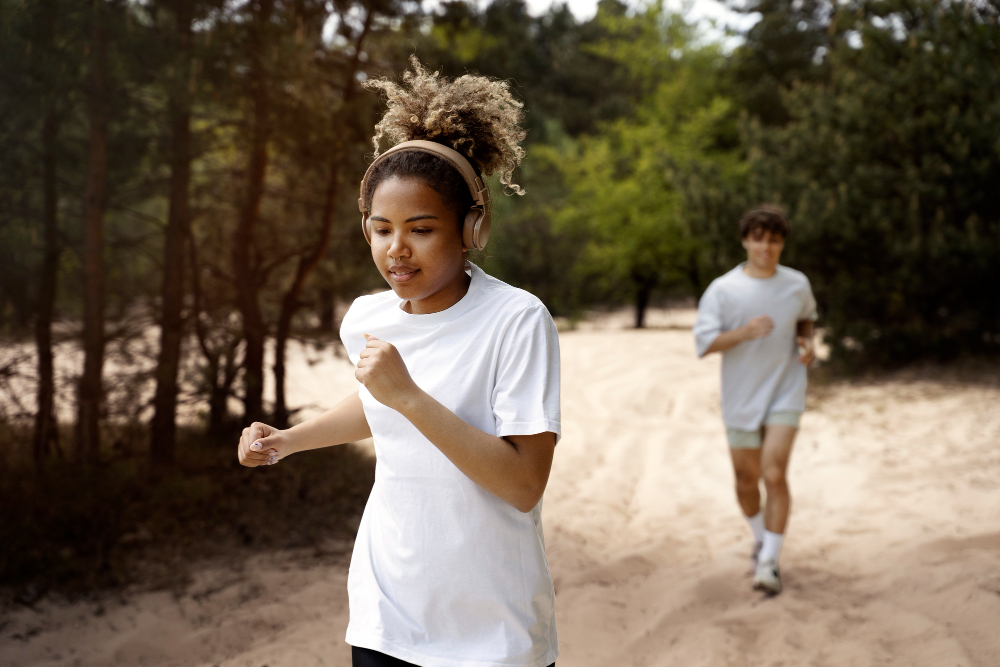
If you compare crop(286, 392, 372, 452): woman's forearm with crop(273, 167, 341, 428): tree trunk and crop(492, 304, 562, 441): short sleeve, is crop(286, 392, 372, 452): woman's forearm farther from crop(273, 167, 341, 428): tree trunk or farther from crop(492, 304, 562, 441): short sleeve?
crop(273, 167, 341, 428): tree trunk

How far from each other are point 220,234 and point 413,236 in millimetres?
4855

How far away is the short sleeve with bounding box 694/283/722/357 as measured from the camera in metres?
4.39

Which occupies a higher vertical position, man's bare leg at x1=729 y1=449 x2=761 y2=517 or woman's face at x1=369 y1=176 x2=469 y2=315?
woman's face at x1=369 y1=176 x2=469 y2=315

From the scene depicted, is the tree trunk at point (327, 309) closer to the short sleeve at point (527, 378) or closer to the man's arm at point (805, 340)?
the man's arm at point (805, 340)

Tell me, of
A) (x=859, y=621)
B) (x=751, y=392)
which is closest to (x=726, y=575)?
(x=859, y=621)

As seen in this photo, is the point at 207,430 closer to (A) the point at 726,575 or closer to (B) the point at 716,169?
(A) the point at 726,575

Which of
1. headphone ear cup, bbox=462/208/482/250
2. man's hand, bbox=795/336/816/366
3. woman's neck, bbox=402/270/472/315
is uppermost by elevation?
headphone ear cup, bbox=462/208/482/250

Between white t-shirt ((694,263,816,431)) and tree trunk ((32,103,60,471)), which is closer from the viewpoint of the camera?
white t-shirt ((694,263,816,431))

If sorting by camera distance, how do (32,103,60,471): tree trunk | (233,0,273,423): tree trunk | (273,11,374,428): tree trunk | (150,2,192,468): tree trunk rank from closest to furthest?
1. (32,103,60,471): tree trunk
2. (150,2,192,468): tree trunk
3. (233,0,273,423): tree trunk
4. (273,11,374,428): tree trunk

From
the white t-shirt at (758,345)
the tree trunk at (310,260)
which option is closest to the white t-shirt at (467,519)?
the white t-shirt at (758,345)

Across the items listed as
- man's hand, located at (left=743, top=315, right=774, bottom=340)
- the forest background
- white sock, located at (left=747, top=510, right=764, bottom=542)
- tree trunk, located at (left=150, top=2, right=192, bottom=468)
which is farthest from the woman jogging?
tree trunk, located at (left=150, top=2, right=192, bottom=468)

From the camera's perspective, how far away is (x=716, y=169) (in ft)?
43.2

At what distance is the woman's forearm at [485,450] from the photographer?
4.87 feet

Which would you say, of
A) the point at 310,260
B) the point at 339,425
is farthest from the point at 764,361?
the point at 310,260
